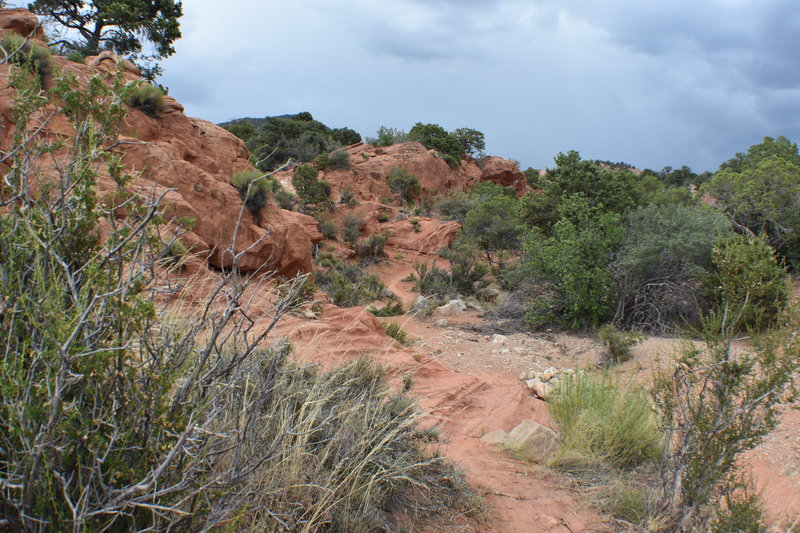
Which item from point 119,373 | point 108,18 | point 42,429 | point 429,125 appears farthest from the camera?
point 429,125

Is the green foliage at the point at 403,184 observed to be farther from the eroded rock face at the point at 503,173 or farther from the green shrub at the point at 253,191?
the green shrub at the point at 253,191

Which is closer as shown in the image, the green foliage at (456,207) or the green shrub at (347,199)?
the green shrub at (347,199)

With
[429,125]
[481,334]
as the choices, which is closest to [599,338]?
[481,334]

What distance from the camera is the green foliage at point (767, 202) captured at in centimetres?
1336

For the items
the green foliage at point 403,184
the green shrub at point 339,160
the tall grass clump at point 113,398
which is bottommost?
the tall grass clump at point 113,398

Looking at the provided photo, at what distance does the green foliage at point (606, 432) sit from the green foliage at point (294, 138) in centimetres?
2623

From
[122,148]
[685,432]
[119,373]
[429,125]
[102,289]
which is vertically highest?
[429,125]

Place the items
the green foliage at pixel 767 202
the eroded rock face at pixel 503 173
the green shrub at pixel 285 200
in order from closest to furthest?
the green foliage at pixel 767 202, the green shrub at pixel 285 200, the eroded rock face at pixel 503 173

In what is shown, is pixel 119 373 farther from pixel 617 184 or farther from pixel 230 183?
pixel 617 184

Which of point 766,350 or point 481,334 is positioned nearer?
point 766,350

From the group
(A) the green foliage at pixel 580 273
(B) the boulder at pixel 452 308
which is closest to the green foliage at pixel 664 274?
(A) the green foliage at pixel 580 273

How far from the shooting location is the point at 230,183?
35.6 ft

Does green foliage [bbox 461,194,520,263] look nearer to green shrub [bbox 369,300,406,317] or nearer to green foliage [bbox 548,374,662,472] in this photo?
green shrub [bbox 369,300,406,317]

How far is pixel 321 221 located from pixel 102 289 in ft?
65.9
